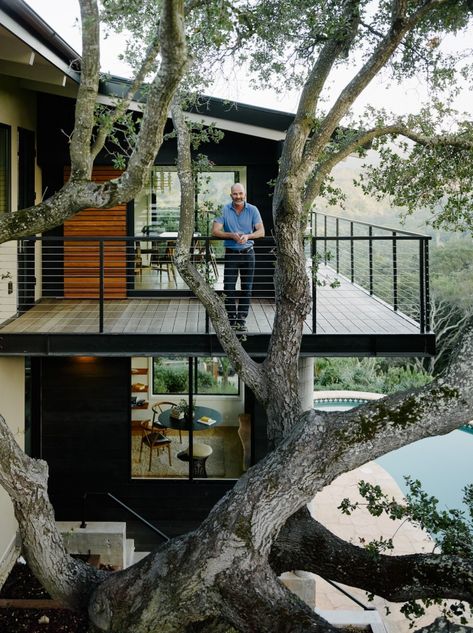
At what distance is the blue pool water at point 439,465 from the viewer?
52.0 ft

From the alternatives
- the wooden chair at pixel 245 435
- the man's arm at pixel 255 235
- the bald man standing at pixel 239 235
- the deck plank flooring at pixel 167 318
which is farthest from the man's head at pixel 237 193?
the wooden chair at pixel 245 435

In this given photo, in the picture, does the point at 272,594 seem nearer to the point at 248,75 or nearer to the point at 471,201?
the point at 471,201

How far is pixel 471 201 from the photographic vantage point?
6465 mm

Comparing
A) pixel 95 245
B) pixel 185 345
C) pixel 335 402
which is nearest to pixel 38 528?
pixel 185 345

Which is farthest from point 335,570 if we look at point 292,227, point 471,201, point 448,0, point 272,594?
point 448,0

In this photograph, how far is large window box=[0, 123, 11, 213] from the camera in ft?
28.9

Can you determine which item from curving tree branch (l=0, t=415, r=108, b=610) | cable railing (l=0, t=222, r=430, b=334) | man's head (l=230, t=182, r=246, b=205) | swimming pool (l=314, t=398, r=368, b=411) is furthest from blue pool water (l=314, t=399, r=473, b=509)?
curving tree branch (l=0, t=415, r=108, b=610)

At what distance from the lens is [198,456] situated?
934 centimetres

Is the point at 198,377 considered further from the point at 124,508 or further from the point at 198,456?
the point at 124,508

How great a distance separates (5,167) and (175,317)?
111 inches

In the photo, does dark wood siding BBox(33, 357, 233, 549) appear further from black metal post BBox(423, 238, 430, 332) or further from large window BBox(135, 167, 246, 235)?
black metal post BBox(423, 238, 430, 332)

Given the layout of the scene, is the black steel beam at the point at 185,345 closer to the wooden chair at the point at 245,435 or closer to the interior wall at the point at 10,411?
the interior wall at the point at 10,411

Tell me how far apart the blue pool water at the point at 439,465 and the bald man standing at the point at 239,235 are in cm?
902

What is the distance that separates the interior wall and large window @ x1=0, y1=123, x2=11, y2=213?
193 centimetres
